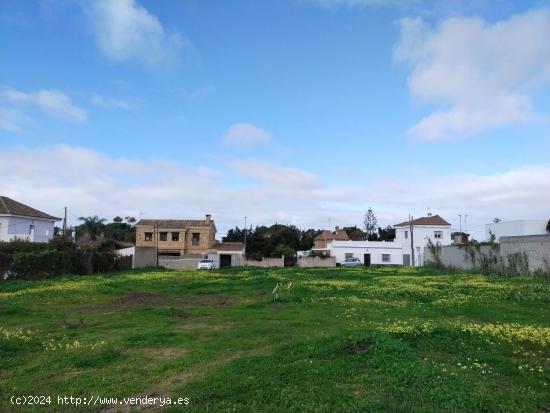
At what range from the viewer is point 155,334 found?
10.5 metres

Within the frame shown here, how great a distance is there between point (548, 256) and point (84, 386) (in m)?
27.7

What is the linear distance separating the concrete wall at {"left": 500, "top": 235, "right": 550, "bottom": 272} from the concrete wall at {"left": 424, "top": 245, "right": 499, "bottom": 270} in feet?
7.31

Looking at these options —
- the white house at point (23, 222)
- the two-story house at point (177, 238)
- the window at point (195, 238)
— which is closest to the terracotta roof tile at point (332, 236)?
the two-story house at point (177, 238)

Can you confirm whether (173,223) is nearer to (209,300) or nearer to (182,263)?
(182,263)

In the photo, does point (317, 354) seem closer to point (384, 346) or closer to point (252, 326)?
point (384, 346)

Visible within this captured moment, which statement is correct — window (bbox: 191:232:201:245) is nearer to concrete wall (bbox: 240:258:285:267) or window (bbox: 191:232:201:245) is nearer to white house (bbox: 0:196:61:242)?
concrete wall (bbox: 240:258:285:267)

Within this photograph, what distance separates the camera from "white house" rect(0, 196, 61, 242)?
46.3 metres

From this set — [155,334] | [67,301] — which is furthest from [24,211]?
[155,334]

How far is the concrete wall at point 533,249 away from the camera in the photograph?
2762cm

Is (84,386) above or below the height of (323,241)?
below

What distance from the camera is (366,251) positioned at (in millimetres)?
66562

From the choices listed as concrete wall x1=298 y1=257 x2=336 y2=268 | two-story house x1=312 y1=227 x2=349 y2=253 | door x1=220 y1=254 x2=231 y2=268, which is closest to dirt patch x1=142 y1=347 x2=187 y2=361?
concrete wall x1=298 y1=257 x2=336 y2=268

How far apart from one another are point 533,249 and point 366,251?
1495 inches

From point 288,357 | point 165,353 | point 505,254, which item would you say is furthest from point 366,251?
point 288,357
